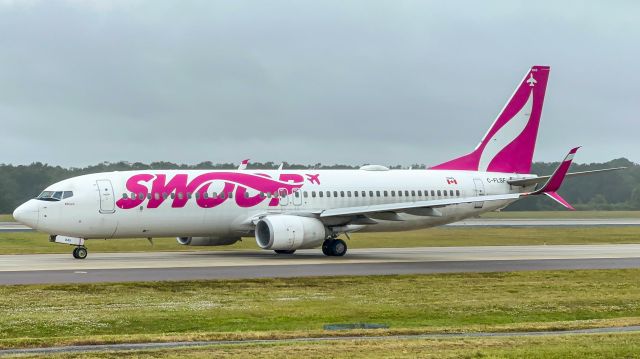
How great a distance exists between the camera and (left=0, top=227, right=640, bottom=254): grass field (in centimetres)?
5062

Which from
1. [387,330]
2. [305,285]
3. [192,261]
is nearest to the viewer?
[387,330]

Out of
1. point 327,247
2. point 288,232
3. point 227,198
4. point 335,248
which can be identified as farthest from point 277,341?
point 327,247

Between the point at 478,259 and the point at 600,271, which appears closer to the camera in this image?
the point at 600,271

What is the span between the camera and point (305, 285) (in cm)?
2952

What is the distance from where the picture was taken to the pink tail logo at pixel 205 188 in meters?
41.6

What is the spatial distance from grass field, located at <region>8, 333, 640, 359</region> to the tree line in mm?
54853

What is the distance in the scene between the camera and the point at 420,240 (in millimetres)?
56719

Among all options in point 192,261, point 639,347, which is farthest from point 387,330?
point 192,261

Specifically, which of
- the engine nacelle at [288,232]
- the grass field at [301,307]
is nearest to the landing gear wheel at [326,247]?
the engine nacelle at [288,232]

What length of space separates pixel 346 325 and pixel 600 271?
16.1 m

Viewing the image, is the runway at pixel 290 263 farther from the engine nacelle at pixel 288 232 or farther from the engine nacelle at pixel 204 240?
the engine nacelle at pixel 288 232

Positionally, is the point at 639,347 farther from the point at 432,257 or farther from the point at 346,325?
the point at 432,257

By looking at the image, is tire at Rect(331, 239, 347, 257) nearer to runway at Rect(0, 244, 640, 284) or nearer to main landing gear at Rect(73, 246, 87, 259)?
runway at Rect(0, 244, 640, 284)

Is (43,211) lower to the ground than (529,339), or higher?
higher
